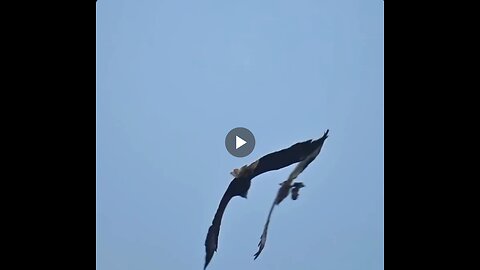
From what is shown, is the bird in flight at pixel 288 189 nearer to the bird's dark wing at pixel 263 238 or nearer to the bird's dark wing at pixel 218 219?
the bird's dark wing at pixel 263 238

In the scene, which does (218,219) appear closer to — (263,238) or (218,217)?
(218,217)

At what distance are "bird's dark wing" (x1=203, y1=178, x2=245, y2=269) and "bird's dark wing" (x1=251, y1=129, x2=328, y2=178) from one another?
6 centimetres

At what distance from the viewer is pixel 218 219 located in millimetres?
1461

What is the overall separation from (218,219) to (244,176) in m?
0.14

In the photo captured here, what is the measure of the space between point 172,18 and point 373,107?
612 mm

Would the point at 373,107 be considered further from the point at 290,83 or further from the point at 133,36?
the point at 133,36

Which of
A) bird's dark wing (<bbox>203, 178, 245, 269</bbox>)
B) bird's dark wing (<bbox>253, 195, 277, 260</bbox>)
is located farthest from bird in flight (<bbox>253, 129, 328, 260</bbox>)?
bird's dark wing (<bbox>203, 178, 245, 269</bbox>)

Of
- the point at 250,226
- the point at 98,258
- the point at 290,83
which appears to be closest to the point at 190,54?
the point at 290,83

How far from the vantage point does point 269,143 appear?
57.3 inches

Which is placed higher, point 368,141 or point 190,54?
point 190,54

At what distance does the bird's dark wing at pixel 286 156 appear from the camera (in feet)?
4.76

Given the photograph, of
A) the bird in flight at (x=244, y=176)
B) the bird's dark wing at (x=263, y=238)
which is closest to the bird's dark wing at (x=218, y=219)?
the bird in flight at (x=244, y=176)

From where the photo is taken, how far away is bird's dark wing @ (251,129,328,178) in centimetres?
145

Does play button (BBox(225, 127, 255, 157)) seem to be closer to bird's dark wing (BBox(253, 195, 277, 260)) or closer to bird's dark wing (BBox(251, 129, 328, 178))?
bird's dark wing (BBox(251, 129, 328, 178))
